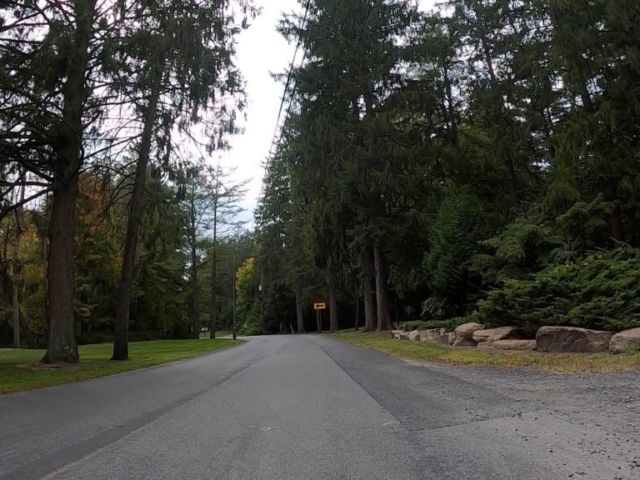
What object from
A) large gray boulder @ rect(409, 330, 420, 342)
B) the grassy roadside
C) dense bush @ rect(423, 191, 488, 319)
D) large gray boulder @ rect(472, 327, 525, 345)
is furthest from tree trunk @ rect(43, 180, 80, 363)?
dense bush @ rect(423, 191, 488, 319)

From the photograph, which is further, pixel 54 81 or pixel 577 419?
pixel 54 81

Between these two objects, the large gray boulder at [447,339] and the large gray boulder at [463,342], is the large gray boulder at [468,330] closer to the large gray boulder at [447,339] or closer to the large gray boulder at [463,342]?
the large gray boulder at [463,342]

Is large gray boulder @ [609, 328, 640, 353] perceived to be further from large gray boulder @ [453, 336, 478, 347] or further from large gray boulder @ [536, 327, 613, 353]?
large gray boulder @ [453, 336, 478, 347]

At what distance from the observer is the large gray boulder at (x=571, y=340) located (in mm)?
11180

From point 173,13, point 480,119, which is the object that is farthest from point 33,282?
point 480,119

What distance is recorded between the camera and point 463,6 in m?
22.7

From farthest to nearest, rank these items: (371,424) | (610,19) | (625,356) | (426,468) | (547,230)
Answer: (547,230), (610,19), (625,356), (371,424), (426,468)

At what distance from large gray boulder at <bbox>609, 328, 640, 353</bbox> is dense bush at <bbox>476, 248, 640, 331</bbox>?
2.78 feet

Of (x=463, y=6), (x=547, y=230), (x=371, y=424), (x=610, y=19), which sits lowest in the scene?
(x=371, y=424)

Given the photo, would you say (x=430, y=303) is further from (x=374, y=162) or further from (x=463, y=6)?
(x=463, y=6)

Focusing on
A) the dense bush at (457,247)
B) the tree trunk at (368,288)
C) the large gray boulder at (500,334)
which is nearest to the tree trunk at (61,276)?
the large gray boulder at (500,334)

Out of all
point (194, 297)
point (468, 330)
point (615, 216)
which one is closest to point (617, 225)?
point (615, 216)

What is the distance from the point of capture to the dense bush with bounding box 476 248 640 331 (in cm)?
1178

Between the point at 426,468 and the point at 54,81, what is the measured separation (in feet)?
40.0
